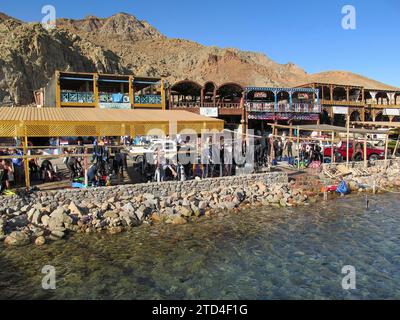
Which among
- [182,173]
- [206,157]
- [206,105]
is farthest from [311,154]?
[206,105]

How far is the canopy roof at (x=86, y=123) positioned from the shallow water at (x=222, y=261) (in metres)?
4.36

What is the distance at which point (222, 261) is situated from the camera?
35.0 feet

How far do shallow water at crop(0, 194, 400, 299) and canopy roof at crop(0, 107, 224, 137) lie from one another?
4.36m

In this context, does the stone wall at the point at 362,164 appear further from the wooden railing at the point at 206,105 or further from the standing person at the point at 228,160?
the wooden railing at the point at 206,105

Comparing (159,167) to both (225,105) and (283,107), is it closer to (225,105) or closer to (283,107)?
(225,105)

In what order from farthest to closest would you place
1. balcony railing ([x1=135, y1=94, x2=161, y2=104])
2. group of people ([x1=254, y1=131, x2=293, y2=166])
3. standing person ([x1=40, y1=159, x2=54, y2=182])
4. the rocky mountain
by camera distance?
the rocky mountain < balcony railing ([x1=135, y1=94, x2=161, y2=104]) < group of people ([x1=254, y1=131, x2=293, y2=166]) < standing person ([x1=40, y1=159, x2=54, y2=182])

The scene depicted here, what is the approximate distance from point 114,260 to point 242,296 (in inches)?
161

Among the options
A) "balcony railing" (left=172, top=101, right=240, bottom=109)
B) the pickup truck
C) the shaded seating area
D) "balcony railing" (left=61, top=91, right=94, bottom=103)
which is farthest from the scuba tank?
"balcony railing" (left=172, top=101, right=240, bottom=109)

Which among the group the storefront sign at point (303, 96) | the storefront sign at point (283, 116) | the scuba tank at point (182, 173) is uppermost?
the storefront sign at point (303, 96)

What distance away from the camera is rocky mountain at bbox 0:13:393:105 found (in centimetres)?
5466

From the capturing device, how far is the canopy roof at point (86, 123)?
13.7 metres
